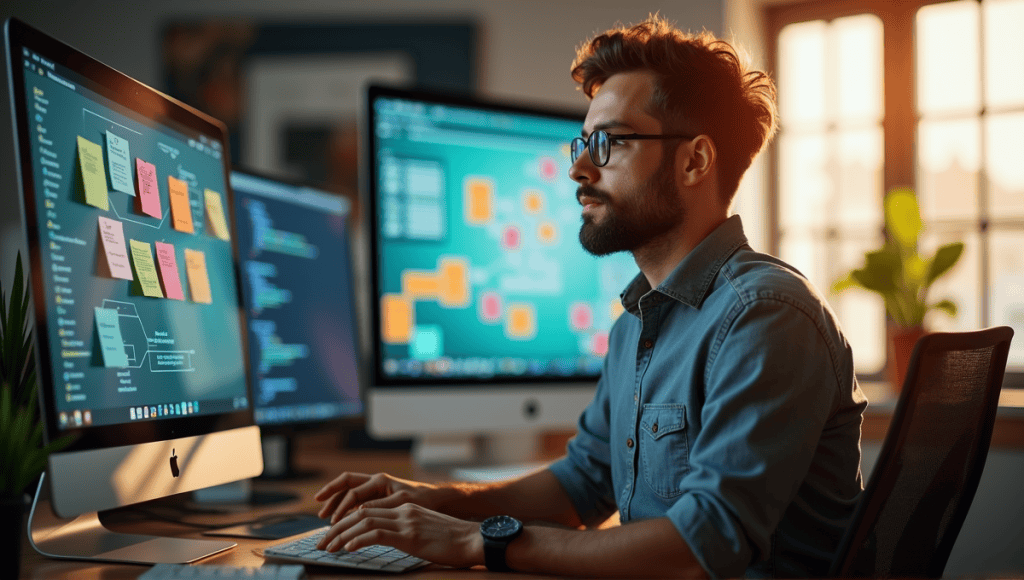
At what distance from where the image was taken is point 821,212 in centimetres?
273

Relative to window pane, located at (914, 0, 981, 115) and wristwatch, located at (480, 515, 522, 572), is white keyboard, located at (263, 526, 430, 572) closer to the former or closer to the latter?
wristwatch, located at (480, 515, 522, 572)

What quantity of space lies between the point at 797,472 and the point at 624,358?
42 centimetres

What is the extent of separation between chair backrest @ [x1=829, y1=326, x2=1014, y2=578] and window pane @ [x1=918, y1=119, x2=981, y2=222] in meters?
1.84

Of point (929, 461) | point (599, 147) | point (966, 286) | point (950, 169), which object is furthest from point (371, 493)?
point (950, 169)

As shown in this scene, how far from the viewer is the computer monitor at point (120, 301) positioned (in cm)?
80

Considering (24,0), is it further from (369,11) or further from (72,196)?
(72,196)

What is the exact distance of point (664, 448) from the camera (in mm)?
955

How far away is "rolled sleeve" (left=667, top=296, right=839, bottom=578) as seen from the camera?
767 mm

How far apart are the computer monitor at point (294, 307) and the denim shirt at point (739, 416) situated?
2.39 feet

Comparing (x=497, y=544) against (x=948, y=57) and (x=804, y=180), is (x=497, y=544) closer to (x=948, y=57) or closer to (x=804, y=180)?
(x=804, y=180)

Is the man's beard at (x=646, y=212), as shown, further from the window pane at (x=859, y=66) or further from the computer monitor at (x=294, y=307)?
the window pane at (x=859, y=66)

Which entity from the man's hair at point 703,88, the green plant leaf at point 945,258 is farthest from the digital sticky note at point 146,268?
the green plant leaf at point 945,258

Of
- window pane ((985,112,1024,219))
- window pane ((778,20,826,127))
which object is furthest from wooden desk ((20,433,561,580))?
window pane ((985,112,1024,219))

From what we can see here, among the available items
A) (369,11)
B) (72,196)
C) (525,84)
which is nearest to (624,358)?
(72,196)
